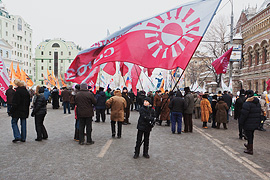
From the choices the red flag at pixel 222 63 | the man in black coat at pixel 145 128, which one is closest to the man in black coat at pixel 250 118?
the man in black coat at pixel 145 128

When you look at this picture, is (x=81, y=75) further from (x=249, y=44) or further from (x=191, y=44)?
(x=249, y=44)

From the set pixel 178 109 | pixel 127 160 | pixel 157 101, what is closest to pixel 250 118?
pixel 178 109

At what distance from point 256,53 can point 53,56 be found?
81834 millimetres

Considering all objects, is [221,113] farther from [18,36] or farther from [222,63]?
[18,36]

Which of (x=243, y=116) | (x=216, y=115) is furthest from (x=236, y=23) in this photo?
(x=243, y=116)

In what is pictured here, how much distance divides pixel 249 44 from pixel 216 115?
23.3m

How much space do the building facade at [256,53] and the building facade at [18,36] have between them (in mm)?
70219

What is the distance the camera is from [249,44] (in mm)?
31438

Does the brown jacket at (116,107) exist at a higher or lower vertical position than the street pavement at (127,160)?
higher

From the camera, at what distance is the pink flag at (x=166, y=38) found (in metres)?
6.98

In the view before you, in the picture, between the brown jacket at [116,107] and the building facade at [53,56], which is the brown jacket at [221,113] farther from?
the building facade at [53,56]

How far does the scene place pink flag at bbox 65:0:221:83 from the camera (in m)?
6.98

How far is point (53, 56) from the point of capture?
96.8 m

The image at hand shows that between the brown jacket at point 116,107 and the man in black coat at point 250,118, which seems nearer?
the man in black coat at point 250,118
